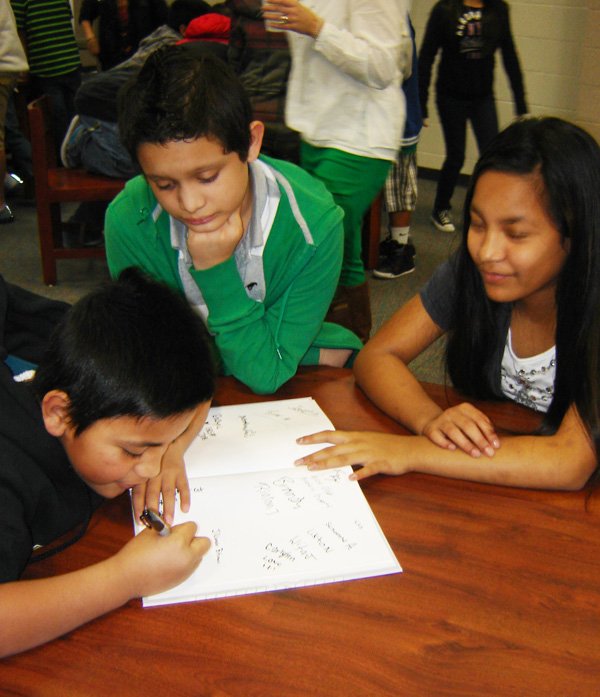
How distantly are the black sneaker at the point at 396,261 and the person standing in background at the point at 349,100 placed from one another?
→ 1240mm

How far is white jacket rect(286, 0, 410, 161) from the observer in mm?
1783

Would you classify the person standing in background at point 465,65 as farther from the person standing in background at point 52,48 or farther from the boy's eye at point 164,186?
the boy's eye at point 164,186

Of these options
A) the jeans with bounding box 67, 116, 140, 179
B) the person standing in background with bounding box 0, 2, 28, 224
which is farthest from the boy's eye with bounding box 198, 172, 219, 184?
the person standing in background with bounding box 0, 2, 28, 224

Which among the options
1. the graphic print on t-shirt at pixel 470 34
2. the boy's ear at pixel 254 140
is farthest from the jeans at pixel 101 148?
the boy's ear at pixel 254 140

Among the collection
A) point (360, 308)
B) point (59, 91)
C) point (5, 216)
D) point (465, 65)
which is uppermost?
point (465, 65)

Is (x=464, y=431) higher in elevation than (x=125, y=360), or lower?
lower

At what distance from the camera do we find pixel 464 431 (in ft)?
3.28

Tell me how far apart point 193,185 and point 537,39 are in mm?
3603

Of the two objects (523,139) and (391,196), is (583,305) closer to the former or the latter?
(523,139)

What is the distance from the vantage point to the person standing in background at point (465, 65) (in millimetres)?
3186

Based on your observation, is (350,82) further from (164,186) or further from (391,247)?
(391,247)

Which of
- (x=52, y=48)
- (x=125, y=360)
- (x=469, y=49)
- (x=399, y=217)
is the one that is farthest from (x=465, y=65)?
(x=125, y=360)

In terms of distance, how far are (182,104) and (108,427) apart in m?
0.52

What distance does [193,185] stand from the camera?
112 cm
